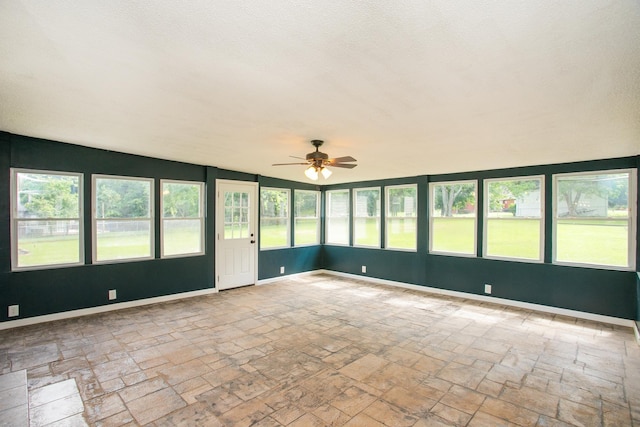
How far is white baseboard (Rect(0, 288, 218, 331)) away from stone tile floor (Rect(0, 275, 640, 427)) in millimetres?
148

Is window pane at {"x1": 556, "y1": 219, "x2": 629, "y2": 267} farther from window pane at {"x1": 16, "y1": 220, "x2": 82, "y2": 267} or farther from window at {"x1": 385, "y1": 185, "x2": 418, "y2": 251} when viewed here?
window pane at {"x1": 16, "y1": 220, "x2": 82, "y2": 267}

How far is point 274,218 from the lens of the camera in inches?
277

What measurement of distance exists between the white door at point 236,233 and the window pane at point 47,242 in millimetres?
2204

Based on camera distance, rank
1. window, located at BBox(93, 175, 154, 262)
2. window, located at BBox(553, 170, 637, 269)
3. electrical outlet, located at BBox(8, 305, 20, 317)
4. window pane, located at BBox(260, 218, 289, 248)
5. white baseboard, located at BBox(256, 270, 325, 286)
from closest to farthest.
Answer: electrical outlet, located at BBox(8, 305, 20, 317), window, located at BBox(553, 170, 637, 269), window, located at BBox(93, 175, 154, 262), white baseboard, located at BBox(256, 270, 325, 286), window pane, located at BBox(260, 218, 289, 248)

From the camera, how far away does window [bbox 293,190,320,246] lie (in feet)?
24.6

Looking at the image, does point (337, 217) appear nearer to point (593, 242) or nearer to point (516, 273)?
point (516, 273)

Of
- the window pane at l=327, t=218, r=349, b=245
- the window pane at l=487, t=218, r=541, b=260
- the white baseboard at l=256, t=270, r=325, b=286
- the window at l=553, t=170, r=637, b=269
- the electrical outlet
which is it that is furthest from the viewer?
the window pane at l=327, t=218, r=349, b=245

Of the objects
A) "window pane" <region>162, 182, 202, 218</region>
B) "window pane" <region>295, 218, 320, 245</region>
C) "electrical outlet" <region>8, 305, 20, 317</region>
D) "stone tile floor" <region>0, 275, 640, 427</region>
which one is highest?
"window pane" <region>162, 182, 202, 218</region>

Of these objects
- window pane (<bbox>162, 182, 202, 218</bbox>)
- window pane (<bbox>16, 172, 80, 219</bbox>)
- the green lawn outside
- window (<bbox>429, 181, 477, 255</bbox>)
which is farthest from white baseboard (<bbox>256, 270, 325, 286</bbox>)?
window pane (<bbox>16, 172, 80, 219</bbox>)

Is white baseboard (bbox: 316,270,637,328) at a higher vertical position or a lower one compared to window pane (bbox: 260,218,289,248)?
lower

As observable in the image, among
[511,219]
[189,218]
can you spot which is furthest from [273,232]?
[511,219]

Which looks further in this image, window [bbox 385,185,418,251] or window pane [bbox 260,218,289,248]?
window pane [bbox 260,218,289,248]

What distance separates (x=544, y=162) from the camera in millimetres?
4730

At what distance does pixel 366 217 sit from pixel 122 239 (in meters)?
4.87
